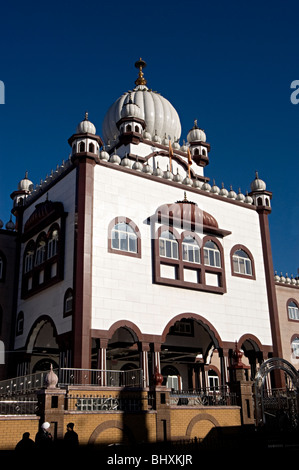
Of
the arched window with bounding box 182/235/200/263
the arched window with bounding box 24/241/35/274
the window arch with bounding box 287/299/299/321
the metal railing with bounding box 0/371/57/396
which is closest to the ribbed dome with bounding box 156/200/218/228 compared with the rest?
the arched window with bounding box 182/235/200/263

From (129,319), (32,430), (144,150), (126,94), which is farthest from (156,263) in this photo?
(126,94)

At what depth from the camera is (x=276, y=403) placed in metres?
21.4

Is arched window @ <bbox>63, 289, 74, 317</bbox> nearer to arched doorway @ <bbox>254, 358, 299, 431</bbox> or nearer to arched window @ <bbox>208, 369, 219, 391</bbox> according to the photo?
arched doorway @ <bbox>254, 358, 299, 431</bbox>

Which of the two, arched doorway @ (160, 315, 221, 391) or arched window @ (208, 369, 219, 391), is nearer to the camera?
arched doorway @ (160, 315, 221, 391)

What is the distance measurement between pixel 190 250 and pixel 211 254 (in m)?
1.34

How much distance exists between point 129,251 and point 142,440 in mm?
8565

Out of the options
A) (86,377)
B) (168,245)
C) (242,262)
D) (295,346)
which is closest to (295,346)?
(295,346)

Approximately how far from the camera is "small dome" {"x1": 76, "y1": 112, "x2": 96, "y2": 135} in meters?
23.4

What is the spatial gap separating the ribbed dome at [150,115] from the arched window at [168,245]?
352 inches

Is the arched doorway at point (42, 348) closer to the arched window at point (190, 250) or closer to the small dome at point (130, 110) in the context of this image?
the arched window at point (190, 250)

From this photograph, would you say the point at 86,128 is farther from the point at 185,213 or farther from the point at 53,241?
the point at 185,213

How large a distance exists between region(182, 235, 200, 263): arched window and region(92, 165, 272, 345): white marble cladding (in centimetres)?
152

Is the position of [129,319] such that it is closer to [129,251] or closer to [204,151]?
[129,251]

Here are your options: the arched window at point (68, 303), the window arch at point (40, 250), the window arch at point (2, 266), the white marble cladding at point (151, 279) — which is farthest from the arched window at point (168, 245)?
the window arch at point (2, 266)
